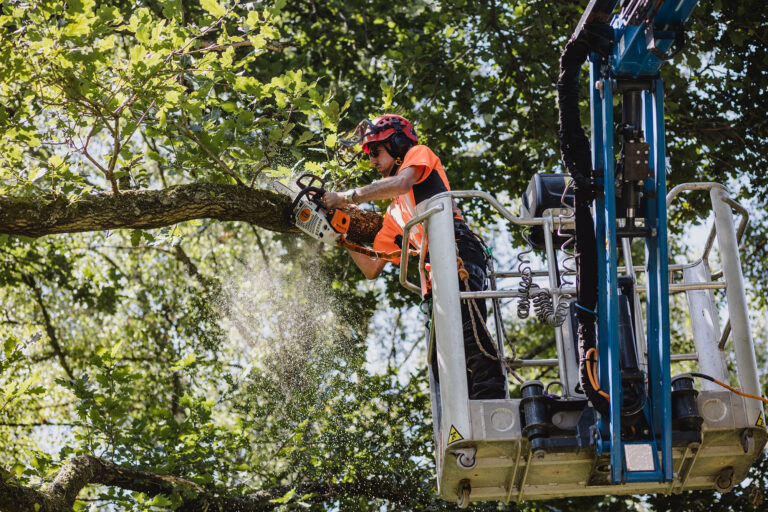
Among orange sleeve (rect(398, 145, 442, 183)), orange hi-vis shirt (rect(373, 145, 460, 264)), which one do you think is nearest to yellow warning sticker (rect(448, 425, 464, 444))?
orange hi-vis shirt (rect(373, 145, 460, 264))

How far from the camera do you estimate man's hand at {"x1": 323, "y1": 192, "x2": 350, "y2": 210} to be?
561cm

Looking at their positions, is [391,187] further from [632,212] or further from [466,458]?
[466,458]

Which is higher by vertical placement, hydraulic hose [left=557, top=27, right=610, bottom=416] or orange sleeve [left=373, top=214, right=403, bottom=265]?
orange sleeve [left=373, top=214, right=403, bottom=265]

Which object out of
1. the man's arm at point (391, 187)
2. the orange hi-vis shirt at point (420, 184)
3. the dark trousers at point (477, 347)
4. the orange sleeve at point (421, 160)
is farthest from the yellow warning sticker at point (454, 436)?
the orange sleeve at point (421, 160)

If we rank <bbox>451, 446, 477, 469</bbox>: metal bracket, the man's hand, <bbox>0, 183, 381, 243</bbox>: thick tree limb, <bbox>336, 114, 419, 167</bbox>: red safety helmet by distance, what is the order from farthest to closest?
<bbox>336, 114, 419, 167</bbox>: red safety helmet < the man's hand < <bbox>0, 183, 381, 243</bbox>: thick tree limb < <bbox>451, 446, 477, 469</bbox>: metal bracket

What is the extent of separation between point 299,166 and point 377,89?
3355 mm

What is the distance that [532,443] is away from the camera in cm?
409

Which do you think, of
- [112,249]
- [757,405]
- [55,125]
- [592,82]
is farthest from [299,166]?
[112,249]

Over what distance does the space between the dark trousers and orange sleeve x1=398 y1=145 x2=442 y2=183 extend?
503mm

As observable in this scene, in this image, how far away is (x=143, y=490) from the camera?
280 inches

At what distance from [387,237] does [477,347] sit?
4.88ft

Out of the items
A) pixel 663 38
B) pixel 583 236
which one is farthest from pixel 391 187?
pixel 663 38

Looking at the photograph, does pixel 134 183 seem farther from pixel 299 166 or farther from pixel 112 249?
pixel 112 249

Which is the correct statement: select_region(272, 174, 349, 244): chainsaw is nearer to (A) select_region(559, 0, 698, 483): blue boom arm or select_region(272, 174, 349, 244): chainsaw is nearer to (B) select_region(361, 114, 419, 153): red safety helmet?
(B) select_region(361, 114, 419, 153): red safety helmet
